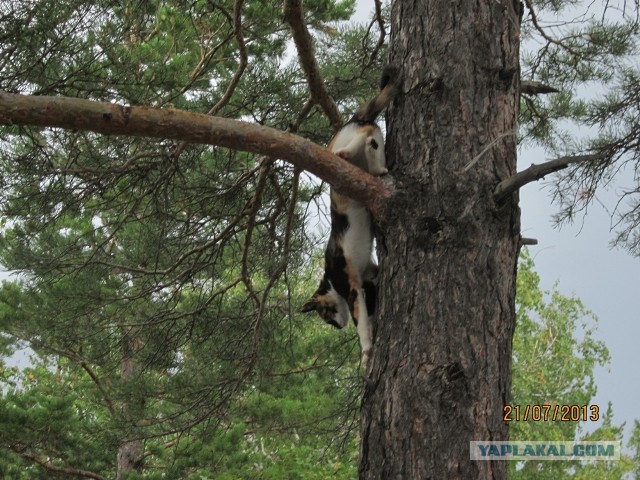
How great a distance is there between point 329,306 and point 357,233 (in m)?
0.75

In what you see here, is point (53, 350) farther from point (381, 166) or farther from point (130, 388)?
point (381, 166)

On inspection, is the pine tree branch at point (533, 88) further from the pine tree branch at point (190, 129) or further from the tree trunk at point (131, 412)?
the tree trunk at point (131, 412)

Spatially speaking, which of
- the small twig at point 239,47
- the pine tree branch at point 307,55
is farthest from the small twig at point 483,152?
the small twig at point 239,47

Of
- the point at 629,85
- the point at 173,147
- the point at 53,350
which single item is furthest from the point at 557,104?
the point at 53,350

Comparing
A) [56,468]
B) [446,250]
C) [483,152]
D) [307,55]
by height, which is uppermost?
[307,55]

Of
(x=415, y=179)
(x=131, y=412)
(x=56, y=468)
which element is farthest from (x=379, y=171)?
(x=56, y=468)

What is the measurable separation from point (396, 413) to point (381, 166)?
1091mm

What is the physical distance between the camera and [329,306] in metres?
4.41

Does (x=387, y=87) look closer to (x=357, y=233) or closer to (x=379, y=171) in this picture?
(x=379, y=171)

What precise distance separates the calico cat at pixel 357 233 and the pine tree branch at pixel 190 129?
392mm

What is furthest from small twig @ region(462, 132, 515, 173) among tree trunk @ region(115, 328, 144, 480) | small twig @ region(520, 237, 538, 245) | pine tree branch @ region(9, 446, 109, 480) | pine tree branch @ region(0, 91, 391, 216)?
pine tree branch @ region(9, 446, 109, 480)

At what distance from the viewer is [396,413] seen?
2662 mm

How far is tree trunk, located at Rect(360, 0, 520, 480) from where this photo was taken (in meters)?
2.63

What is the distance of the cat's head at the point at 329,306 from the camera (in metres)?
4.37
